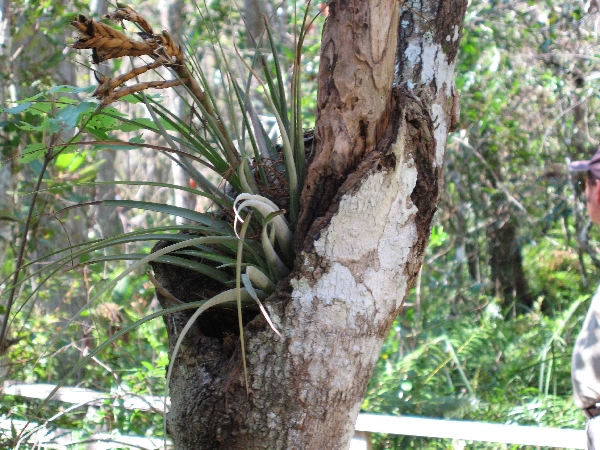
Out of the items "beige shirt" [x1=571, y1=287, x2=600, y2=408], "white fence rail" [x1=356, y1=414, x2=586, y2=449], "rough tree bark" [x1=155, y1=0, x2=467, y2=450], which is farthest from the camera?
"white fence rail" [x1=356, y1=414, x2=586, y2=449]

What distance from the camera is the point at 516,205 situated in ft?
20.1

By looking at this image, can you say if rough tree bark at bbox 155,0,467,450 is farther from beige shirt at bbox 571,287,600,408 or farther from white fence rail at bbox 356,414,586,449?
white fence rail at bbox 356,414,586,449

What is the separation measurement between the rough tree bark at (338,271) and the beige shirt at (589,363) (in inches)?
37.4

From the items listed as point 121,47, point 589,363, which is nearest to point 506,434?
point 589,363

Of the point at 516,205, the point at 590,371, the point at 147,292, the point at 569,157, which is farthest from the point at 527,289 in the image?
the point at 590,371

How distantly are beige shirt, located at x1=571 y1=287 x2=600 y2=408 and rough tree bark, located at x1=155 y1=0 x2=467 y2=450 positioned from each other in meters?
0.95

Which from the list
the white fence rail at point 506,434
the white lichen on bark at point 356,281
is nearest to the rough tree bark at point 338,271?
the white lichen on bark at point 356,281

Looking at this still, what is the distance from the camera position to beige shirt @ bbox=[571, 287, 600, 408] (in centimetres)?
198

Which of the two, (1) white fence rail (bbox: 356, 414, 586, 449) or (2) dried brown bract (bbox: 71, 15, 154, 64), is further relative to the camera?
(1) white fence rail (bbox: 356, 414, 586, 449)

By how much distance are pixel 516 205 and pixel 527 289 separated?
1.02m

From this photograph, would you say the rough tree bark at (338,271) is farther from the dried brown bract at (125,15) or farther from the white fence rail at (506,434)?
the white fence rail at (506,434)

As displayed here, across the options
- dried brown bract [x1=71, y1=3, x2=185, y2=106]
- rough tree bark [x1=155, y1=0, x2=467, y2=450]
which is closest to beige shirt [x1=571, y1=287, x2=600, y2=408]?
rough tree bark [x1=155, y1=0, x2=467, y2=450]

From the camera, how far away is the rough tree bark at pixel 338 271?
4.12 feet

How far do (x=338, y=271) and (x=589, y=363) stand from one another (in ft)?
3.85
